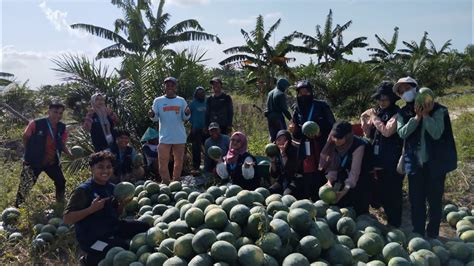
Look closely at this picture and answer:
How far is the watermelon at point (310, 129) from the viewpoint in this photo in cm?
557

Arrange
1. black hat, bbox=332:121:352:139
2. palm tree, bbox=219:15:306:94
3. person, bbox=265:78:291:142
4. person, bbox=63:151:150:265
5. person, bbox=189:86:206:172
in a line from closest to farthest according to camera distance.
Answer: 1. person, bbox=63:151:150:265
2. black hat, bbox=332:121:352:139
3. person, bbox=265:78:291:142
4. person, bbox=189:86:206:172
5. palm tree, bbox=219:15:306:94

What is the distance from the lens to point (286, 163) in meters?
6.09

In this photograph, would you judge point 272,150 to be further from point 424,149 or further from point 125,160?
point 125,160

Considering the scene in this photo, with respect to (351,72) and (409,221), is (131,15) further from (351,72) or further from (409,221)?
(409,221)

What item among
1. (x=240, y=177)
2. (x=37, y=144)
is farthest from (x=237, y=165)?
(x=37, y=144)

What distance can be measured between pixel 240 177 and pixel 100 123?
2531 millimetres

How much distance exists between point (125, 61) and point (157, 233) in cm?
613

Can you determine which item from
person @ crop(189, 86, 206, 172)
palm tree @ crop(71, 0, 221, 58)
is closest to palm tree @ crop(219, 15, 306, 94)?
palm tree @ crop(71, 0, 221, 58)

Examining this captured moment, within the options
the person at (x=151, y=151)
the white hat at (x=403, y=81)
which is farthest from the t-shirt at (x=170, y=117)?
the white hat at (x=403, y=81)

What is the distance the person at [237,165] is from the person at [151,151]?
172 cm

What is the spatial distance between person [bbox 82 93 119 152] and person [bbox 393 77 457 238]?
A: 453 centimetres

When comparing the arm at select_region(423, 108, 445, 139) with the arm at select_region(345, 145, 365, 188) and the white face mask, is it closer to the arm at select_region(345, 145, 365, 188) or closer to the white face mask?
the white face mask

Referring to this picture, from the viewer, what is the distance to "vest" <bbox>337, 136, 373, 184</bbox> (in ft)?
17.1

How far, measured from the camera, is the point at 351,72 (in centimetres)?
1903
